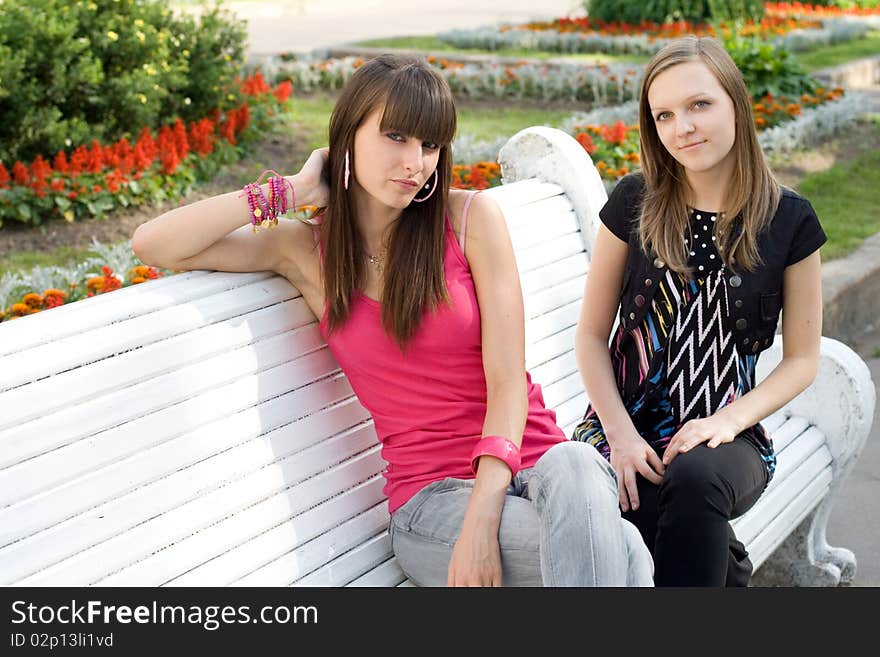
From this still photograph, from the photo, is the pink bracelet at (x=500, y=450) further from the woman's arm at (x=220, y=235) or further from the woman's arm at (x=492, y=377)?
the woman's arm at (x=220, y=235)

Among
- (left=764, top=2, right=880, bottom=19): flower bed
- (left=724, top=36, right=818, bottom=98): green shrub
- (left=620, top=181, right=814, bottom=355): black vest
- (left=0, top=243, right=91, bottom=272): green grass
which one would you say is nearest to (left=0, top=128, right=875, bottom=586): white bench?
(left=620, top=181, right=814, bottom=355): black vest

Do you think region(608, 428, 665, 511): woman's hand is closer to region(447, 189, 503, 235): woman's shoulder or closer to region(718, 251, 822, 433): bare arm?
region(718, 251, 822, 433): bare arm

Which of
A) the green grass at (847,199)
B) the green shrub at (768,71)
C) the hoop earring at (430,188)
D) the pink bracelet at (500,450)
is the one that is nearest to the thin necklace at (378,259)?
the hoop earring at (430,188)

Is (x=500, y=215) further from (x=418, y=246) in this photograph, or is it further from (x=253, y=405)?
(x=253, y=405)

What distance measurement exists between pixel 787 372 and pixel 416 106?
3.54 ft

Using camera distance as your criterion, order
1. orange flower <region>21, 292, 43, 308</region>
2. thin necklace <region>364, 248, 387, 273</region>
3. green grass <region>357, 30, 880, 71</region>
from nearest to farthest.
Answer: thin necklace <region>364, 248, 387, 273</region>, orange flower <region>21, 292, 43, 308</region>, green grass <region>357, 30, 880, 71</region>

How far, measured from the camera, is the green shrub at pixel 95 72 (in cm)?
616

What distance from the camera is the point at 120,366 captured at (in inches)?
90.4

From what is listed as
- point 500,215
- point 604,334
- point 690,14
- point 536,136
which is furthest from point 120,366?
point 690,14

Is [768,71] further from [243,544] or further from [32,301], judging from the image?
[243,544]

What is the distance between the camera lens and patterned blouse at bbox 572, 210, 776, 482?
9.29ft

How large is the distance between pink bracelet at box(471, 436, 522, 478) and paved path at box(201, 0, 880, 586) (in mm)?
1931

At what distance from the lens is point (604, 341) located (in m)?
3.02

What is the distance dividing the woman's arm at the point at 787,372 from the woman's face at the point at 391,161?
31.6 inches
